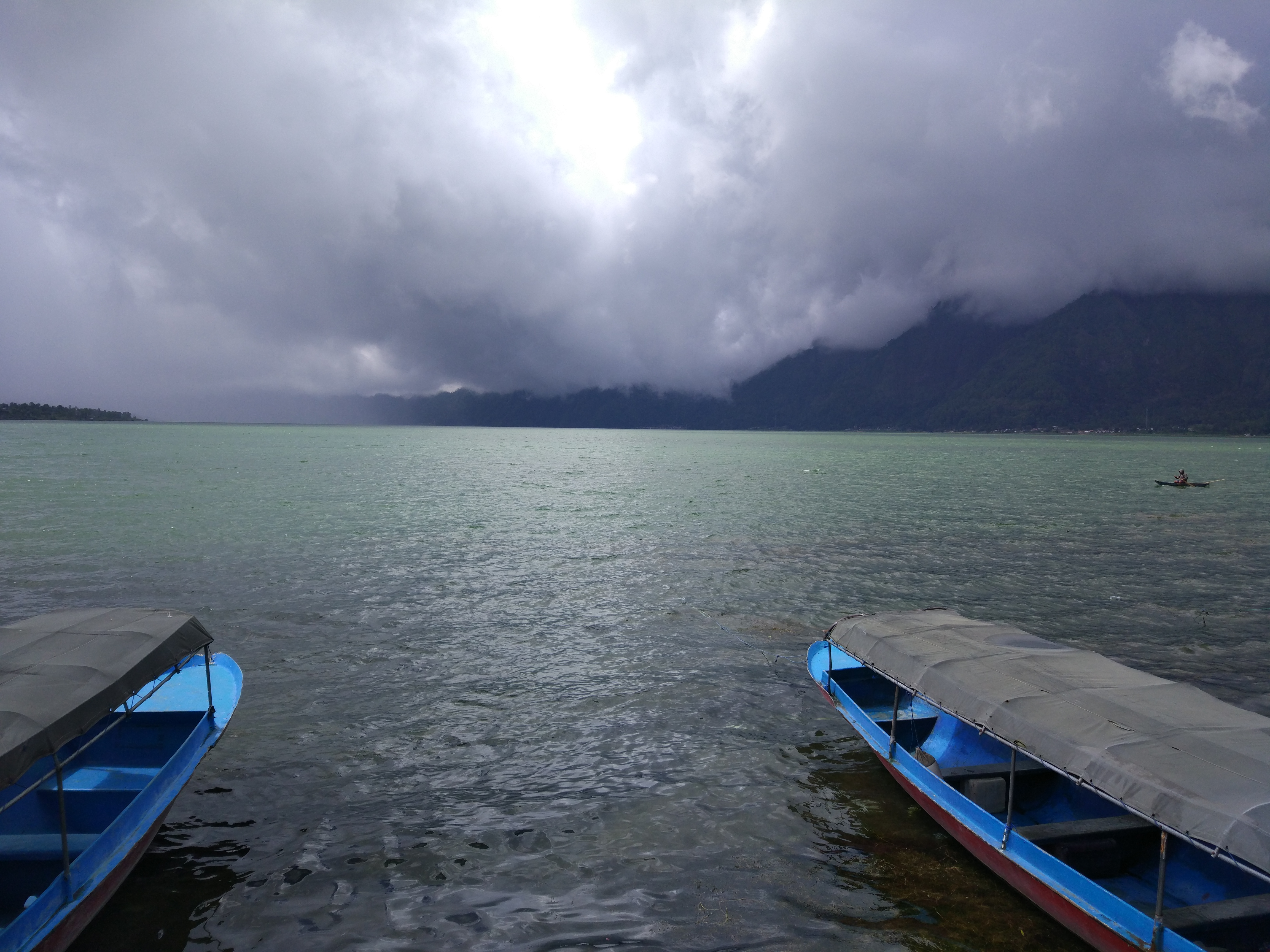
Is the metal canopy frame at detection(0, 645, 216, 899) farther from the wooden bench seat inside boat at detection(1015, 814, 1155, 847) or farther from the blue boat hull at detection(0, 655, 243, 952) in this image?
the wooden bench seat inside boat at detection(1015, 814, 1155, 847)

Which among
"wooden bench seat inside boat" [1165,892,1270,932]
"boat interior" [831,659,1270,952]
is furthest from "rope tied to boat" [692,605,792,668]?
"wooden bench seat inside boat" [1165,892,1270,932]

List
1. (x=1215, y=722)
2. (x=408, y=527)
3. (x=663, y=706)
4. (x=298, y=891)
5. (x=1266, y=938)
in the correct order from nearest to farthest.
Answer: (x=1266, y=938) < (x=1215, y=722) < (x=298, y=891) < (x=663, y=706) < (x=408, y=527)

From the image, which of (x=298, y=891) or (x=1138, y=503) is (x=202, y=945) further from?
(x=1138, y=503)

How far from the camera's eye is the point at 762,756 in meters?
16.4

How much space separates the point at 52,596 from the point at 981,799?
33954 millimetres

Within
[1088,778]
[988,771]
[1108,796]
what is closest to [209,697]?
[988,771]

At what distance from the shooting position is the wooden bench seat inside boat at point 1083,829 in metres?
10.7

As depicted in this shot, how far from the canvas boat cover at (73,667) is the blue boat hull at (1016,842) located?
13176 mm

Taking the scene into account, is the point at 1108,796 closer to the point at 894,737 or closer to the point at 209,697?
the point at 894,737

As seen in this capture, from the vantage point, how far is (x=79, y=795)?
12102 mm

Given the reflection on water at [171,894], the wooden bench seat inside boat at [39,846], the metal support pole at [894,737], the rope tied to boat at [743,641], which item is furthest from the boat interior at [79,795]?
the rope tied to boat at [743,641]

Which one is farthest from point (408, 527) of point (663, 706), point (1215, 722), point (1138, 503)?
point (1138, 503)

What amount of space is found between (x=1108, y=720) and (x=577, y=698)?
12897 mm

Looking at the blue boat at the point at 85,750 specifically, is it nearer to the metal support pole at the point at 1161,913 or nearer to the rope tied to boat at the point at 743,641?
the metal support pole at the point at 1161,913
